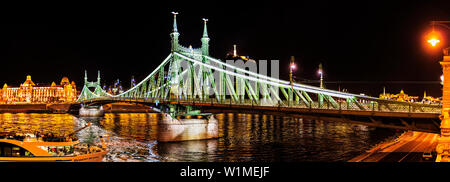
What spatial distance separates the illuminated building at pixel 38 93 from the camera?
7037 inches

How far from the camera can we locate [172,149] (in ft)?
121

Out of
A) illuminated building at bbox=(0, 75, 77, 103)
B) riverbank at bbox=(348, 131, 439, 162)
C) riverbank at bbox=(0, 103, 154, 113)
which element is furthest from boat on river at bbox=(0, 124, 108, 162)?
illuminated building at bbox=(0, 75, 77, 103)

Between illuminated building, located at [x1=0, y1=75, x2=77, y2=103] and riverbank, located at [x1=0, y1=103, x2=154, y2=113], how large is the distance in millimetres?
49901

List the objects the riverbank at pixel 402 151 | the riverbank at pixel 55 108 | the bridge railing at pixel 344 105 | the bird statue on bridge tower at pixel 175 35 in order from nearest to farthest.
Answer: the bridge railing at pixel 344 105 → the riverbank at pixel 402 151 → the bird statue on bridge tower at pixel 175 35 → the riverbank at pixel 55 108

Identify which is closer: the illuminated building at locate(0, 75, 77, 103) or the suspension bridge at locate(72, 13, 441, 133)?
the suspension bridge at locate(72, 13, 441, 133)

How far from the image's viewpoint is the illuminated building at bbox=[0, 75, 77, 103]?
17875 centimetres

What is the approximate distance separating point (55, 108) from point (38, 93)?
65632mm

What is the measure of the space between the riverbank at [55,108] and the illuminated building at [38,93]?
4990 cm

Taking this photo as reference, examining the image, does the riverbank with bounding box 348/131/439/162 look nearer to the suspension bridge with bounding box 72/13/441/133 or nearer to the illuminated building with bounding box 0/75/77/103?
the suspension bridge with bounding box 72/13/441/133

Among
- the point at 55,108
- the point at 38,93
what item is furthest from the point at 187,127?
the point at 38,93

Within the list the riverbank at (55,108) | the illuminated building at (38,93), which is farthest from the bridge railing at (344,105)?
the illuminated building at (38,93)

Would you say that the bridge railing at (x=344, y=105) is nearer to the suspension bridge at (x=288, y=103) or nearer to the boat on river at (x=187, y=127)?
the suspension bridge at (x=288, y=103)

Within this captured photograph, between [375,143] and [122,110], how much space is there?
292 feet
